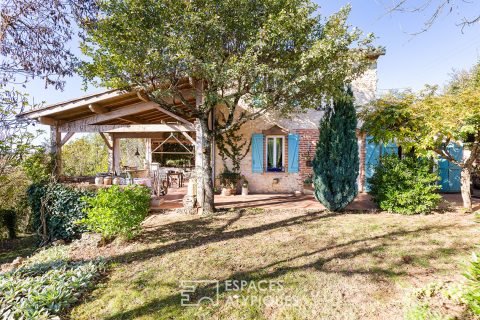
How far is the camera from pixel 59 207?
6.49 meters

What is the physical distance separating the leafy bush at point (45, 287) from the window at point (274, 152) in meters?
7.41

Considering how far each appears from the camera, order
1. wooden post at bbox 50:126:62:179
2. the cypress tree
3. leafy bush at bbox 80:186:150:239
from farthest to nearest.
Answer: wooden post at bbox 50:126:62:179 < the cypress tree < leafy bush at bbox 80:186:150:239

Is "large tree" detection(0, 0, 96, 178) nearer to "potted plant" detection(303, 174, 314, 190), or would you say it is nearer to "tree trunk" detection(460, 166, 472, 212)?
"potted plant" detection(303, 174, 314, 190)

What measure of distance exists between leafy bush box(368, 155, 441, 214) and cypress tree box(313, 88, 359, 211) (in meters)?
0.99

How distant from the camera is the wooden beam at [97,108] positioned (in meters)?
7.52

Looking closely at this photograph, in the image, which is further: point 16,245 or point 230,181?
point 230,181

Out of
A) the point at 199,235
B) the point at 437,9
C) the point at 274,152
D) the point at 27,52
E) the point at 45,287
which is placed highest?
the point at 27,52

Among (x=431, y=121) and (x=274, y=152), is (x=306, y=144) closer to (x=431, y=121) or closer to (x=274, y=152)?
(x=274, y=152)

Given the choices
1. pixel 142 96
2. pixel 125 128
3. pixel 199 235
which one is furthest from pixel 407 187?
pixel 125 128

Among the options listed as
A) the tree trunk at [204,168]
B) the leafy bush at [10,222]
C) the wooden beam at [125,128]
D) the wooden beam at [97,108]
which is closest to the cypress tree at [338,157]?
the tree trunk at [204,168]

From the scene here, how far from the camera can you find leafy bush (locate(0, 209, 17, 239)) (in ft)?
28.9

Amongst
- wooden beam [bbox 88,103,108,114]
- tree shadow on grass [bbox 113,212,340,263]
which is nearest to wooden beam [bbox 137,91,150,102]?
wooden beam [bbox 88,103,108,114]

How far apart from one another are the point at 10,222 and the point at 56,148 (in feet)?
13.8

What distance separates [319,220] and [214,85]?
4782 millimetres
